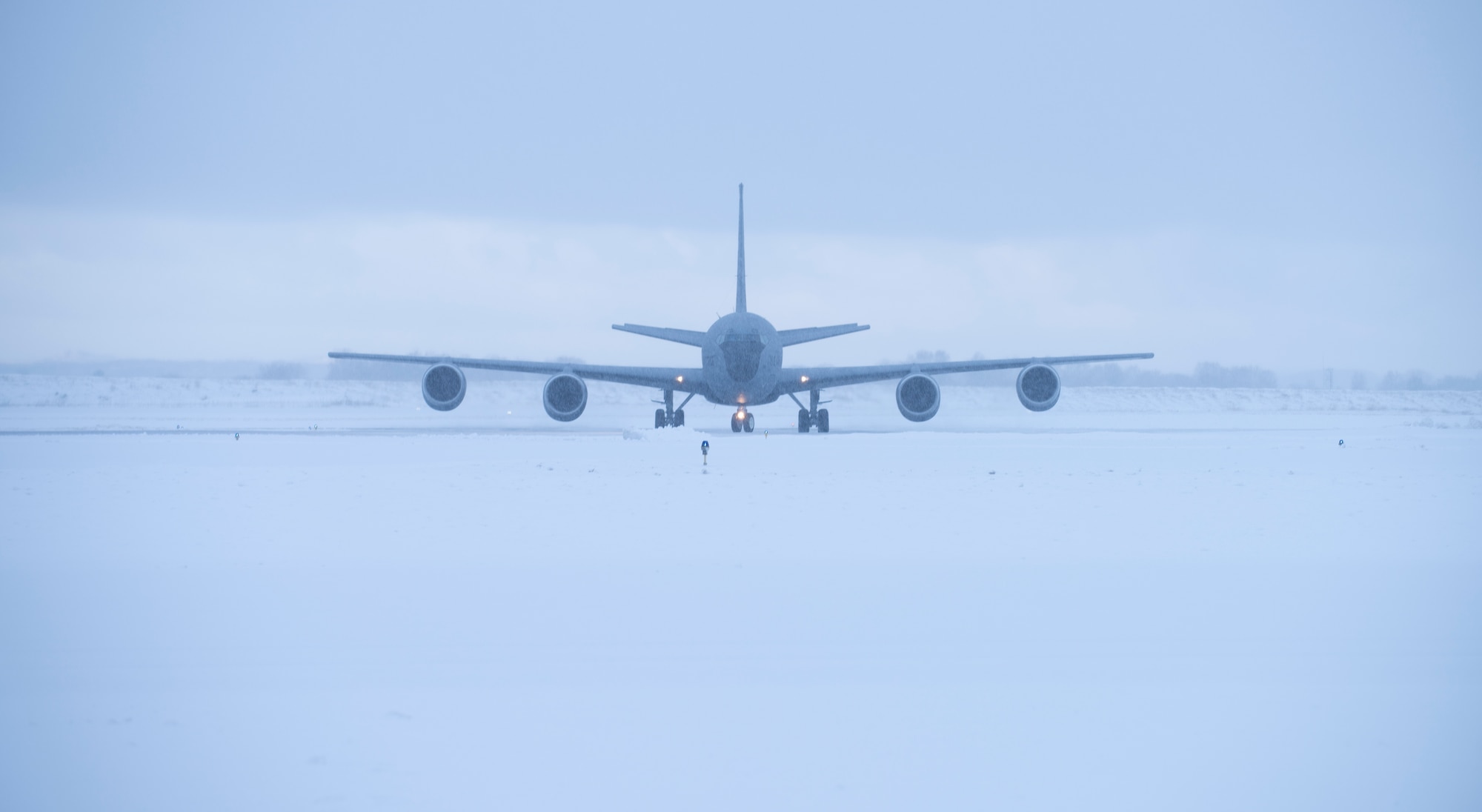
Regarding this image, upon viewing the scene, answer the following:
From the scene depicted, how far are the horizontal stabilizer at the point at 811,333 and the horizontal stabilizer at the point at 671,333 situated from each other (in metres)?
2.05

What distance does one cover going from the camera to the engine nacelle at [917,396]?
1025 inches

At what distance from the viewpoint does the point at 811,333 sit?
90.9 feet

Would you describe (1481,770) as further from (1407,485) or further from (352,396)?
(352,396)

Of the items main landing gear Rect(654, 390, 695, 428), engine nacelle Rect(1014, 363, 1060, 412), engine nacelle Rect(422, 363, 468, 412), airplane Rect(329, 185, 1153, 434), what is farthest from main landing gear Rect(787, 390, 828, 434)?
engine nacelle Rect(422, 363, 468, 412)

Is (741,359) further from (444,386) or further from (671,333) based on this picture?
(444,386)

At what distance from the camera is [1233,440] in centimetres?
2262

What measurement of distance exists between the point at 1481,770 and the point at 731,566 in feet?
15.7

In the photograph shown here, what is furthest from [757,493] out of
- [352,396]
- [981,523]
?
[352,396]

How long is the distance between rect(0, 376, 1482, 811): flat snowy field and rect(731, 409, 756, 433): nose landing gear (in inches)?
535

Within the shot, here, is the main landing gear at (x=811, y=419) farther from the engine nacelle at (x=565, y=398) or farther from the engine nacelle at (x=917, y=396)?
the engine nacelle at (x=565, y=398)

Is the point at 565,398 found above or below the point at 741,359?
below

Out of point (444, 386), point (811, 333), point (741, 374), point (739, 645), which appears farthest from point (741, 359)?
point (739, 645)

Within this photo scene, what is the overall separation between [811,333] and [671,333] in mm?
3582

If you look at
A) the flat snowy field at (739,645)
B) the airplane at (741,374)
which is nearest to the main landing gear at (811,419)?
the airplane at (741,374)
